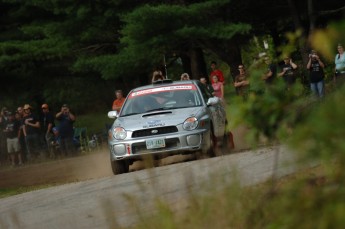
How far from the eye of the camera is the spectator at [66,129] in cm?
2822

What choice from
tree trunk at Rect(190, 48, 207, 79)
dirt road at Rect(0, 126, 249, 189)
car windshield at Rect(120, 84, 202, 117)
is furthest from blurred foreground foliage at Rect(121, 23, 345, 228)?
tree trunk at Rect(190, 48, 207, 79)

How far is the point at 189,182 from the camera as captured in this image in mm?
6727

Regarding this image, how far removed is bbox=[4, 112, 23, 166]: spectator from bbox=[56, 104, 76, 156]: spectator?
1668mm

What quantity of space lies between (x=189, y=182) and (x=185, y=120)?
410 inches

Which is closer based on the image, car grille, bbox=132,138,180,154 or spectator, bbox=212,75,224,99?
car grille, bbox=132,138,180,154

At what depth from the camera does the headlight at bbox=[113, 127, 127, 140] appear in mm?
17125

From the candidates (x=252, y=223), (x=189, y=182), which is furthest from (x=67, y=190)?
(x=252, y=223)

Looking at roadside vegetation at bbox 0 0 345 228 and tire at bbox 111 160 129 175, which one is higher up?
roadside vegetation at bbox 0 0 345 228

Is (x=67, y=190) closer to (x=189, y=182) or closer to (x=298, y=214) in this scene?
(x=189, y=182)

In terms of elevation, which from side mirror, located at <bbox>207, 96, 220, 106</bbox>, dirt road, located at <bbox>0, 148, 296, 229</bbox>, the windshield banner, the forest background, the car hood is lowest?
dirt road, located at <bbox>0, 148, 296, 229</bbox>

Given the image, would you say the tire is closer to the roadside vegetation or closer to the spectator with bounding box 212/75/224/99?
the roadside vegetation

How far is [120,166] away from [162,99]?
5.51 ft

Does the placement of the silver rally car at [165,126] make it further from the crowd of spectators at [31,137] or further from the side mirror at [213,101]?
the crowd of spectators at [31,137]

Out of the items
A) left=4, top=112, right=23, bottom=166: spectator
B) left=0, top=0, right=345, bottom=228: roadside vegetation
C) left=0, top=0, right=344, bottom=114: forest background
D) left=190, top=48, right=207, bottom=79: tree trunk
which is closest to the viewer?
left=0, top=0, right=345, bottom=228: roadside vegetation
